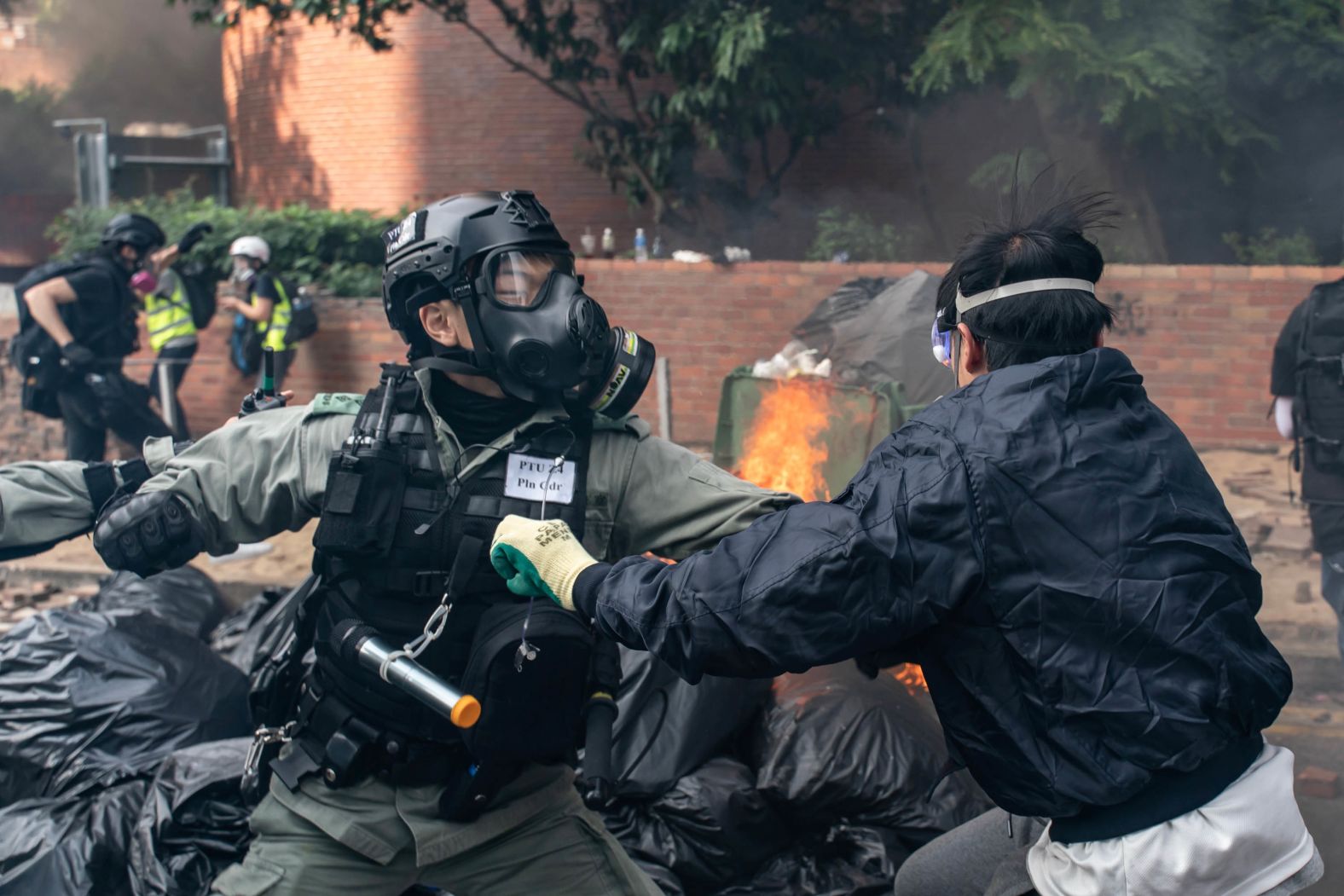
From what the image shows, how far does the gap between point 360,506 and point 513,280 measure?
0.52 m

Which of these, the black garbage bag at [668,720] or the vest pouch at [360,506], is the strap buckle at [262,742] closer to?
the vest pouch at [360,506]

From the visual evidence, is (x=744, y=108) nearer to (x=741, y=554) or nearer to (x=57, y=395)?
(x=57, y=395)

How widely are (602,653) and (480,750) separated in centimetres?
32

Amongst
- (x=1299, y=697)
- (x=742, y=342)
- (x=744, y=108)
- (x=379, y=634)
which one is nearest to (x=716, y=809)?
(x=379, y=634)

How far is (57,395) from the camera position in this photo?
6621 mm

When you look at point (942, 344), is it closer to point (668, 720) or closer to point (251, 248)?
point (668, 720)

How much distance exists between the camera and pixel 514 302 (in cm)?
235

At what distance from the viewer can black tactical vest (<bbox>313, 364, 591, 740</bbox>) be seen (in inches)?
88.4

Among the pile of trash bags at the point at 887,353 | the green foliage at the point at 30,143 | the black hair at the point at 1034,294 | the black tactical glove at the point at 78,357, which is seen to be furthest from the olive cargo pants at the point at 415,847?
the green foliage at the point at 30,143

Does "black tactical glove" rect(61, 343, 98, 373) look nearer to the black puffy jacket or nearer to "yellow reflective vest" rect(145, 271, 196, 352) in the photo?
"yellow reflective vest" rect(145, 271, 196, 352)

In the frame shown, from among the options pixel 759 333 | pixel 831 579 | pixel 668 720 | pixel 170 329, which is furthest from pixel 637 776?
pixel 170 329

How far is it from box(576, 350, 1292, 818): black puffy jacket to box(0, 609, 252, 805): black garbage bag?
2482 mm

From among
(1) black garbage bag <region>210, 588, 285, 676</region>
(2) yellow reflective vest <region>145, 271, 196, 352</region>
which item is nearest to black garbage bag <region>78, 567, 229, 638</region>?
(1) black garbage bag <region>210, 588, 285, 676</region>

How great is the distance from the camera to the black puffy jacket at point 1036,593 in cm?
160
